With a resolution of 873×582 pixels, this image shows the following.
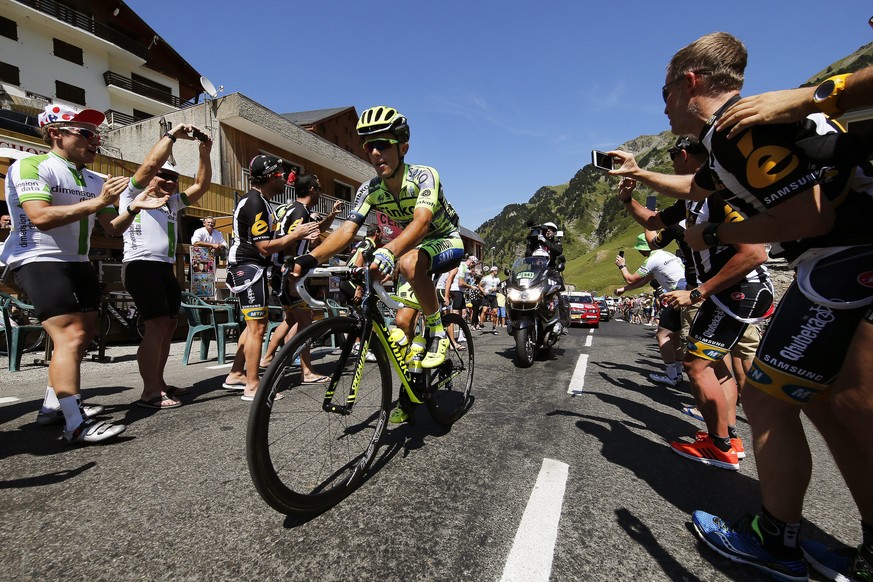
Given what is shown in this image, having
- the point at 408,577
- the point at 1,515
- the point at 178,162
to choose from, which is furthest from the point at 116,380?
the point at 178,162

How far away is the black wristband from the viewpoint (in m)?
1.85

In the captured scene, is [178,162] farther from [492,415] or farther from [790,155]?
[790,155]

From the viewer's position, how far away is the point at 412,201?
2996 mm

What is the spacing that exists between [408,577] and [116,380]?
471cm

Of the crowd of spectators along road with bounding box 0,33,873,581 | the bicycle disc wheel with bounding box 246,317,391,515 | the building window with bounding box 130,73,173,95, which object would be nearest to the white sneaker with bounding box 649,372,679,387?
the crowd of spectators along road with bounding box 0,33,873,581

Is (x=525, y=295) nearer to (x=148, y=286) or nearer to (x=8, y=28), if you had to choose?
(x=148, y=286)

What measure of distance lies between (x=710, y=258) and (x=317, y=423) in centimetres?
304

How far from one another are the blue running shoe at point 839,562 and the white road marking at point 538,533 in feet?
3.14

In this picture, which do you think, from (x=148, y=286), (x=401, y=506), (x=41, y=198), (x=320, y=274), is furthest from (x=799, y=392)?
(x=148, y=286)

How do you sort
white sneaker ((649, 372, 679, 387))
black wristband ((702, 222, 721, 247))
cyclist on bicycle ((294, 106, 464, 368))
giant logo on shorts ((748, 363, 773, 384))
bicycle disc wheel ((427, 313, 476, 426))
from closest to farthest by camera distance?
giant logo on shorts ((748, 363, 773, 384))
black wristband ((702, 222, 721, 247))
cyclist on bicycle ((294, 106, 464, 368))
bicycle disc wheel ((427, 313, 476, 426))
white sneaker ((649, 372, 679, 387))

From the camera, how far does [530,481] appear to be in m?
2.24

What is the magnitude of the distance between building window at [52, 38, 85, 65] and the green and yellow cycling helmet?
37700 millimetres

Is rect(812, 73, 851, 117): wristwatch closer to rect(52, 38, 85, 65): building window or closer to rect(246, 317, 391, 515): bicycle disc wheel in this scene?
rect(246, 317, 391, 515): bicycle disc wheel

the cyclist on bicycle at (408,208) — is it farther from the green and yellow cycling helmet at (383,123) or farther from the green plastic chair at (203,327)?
the green plastic chair at (203,327)
